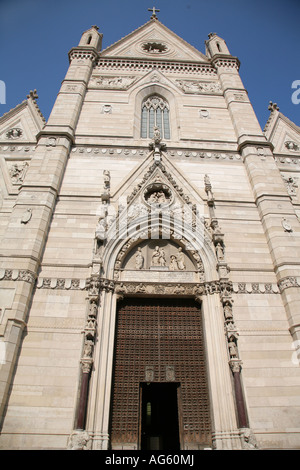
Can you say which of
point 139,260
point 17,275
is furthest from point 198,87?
point 17,275

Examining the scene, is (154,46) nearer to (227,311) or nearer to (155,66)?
(155,66)

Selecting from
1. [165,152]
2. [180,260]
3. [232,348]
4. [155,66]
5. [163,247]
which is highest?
[155,66]

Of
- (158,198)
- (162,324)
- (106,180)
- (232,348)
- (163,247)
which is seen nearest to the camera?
(232,348)

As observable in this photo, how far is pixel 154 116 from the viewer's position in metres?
15.4

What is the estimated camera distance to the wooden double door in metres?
7.62

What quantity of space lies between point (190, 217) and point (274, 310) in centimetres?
402

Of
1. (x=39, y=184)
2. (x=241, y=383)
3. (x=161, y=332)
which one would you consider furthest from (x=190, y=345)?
(x=39, y=184)

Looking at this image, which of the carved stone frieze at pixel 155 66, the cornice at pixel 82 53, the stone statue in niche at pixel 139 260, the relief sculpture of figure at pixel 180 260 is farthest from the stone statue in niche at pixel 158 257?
the cornice at pixel 82 53

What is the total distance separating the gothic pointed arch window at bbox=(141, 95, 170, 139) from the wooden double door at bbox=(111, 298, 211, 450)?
857 cm

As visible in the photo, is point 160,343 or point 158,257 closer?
point 160,343

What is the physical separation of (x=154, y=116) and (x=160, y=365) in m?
11.9

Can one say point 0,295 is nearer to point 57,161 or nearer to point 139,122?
point 57,161

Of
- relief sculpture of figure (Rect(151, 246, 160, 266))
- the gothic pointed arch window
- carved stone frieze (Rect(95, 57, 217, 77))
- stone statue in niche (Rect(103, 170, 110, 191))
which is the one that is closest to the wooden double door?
relief sculpture of figure (Rect(151, 246, 160, 266))

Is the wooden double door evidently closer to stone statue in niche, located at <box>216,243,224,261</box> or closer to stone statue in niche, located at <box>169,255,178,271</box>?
stone statue in niche, located at <box>169,255,178,271</box>
